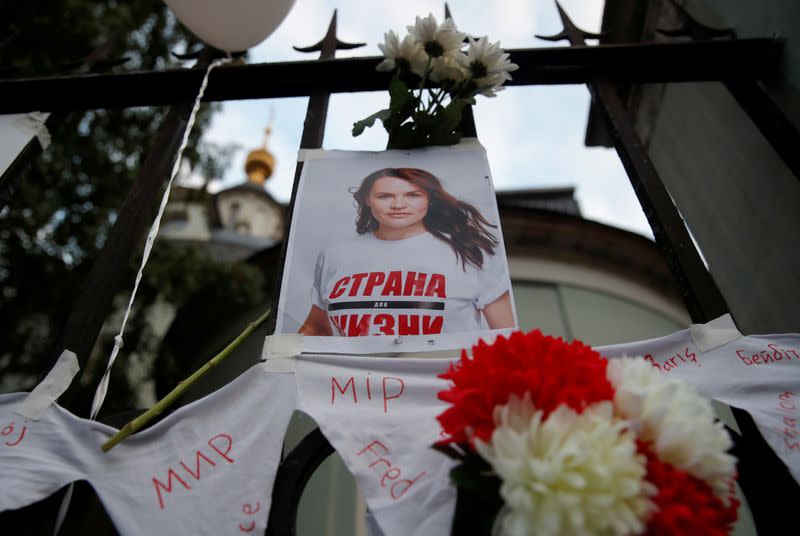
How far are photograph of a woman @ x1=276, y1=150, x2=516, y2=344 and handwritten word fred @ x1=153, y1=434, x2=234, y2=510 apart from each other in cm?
35

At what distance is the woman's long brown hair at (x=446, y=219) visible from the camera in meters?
1.80

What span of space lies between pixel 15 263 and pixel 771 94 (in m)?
6.80

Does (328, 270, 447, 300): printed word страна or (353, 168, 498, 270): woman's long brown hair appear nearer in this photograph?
(328, 270, 447, 300): printed word страна

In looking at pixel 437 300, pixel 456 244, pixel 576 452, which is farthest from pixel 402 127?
pixel 576 452

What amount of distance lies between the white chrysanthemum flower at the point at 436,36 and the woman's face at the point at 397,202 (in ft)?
1.73

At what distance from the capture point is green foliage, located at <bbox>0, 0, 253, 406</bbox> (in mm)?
5785

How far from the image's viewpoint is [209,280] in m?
Result: 6.54

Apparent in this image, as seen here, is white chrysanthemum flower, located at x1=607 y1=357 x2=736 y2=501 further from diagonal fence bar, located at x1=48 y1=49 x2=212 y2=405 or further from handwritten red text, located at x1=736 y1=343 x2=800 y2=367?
diagonal fence bar, located at x1=48 y1=49 x2=212 y2=405

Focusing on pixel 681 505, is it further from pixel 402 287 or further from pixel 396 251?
pixel 396 251

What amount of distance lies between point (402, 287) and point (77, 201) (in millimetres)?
6103

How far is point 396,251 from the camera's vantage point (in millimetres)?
1785

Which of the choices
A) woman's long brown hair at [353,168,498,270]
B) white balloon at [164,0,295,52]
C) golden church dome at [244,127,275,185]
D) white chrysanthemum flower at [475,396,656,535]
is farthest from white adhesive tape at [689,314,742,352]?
golden church dome at [244,127,275,185]

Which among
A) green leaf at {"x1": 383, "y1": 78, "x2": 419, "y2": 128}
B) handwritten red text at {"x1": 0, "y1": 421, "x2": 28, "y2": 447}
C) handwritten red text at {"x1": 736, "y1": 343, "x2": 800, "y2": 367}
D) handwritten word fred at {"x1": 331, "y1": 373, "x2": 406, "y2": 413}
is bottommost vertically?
handwritten red text at {"x1": 0, "y1": 421, "x2": 28, "y2": 447}

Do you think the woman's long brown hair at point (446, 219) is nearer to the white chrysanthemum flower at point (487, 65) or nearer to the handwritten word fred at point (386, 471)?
the white chrysanthemum flower at point (487, 65)
